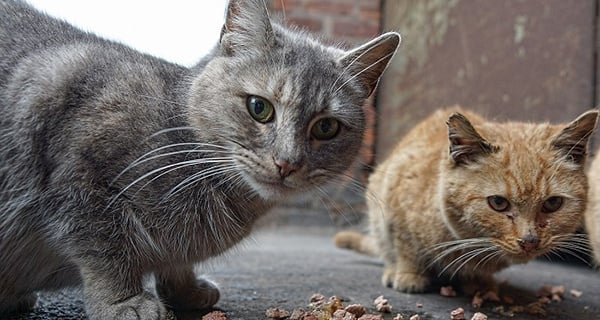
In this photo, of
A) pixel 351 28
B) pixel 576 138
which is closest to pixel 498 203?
pixel 576 138

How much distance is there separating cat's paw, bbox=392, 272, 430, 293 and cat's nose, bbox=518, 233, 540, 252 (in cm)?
49

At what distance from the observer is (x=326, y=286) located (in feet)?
7.50

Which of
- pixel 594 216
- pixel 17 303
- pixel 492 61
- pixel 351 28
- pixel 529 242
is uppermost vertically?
pixel 351 28

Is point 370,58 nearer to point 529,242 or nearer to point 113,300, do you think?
point 529,242

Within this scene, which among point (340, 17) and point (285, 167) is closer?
point (285, 167)

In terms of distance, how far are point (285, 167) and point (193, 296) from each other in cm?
56

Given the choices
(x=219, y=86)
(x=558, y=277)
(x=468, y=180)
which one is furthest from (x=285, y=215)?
(x=219, y=86)

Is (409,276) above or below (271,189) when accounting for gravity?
below

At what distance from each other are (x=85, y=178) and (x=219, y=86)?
1.50 feet

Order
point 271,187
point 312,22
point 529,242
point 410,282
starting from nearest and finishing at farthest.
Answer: point 271,187, point 529,242, point 410,282, point 312,22

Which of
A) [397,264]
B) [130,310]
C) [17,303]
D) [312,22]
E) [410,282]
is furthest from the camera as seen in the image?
[312,22]

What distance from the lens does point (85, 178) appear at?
1.50m

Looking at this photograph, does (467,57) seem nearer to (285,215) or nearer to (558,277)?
(558,277)

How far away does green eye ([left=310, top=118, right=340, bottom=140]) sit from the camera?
1690mm
